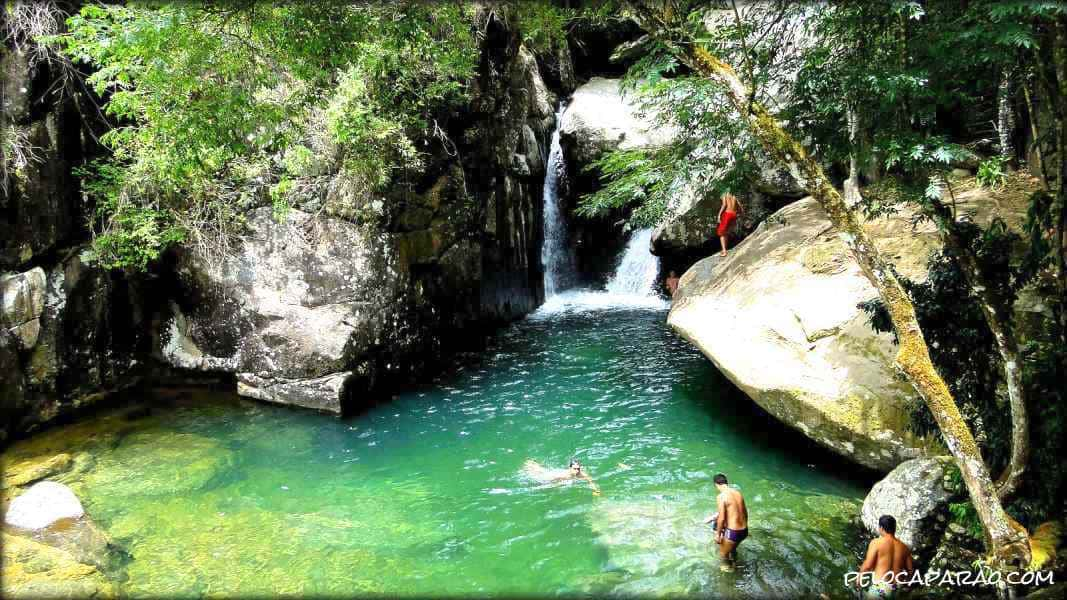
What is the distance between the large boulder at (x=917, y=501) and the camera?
7129 mm

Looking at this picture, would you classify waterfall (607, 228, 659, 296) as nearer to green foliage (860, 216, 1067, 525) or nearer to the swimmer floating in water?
the swimmer floating in water

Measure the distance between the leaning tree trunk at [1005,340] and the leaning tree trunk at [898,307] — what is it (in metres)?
0.59

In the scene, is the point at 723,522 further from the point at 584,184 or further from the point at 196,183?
the point at 584,184

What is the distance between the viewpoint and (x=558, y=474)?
390 inches

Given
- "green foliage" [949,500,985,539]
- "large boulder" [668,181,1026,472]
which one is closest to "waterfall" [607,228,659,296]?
"large boulder" [668,181,1026,472]

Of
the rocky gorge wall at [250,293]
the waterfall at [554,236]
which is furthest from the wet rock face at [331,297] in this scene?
the waterfall at [554,236]

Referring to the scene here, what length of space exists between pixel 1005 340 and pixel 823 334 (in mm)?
3105

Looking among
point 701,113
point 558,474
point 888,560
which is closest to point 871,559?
point 888,560

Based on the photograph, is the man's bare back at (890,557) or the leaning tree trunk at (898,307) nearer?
the leaning tree trunk at (898,307)

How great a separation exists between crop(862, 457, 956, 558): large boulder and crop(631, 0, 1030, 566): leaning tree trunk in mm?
923

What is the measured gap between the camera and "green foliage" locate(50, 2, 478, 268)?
738 cm

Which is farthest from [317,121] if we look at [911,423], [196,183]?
[911,423]

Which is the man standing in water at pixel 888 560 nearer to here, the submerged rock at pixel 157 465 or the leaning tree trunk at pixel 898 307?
the leaning tree trunk at pixel 898 307

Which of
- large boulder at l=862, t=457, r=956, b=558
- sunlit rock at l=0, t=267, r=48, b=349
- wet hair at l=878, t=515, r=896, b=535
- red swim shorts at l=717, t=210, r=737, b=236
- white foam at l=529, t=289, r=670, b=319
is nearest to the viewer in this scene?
wet hair at l=878, t=515, r=896, b=535
